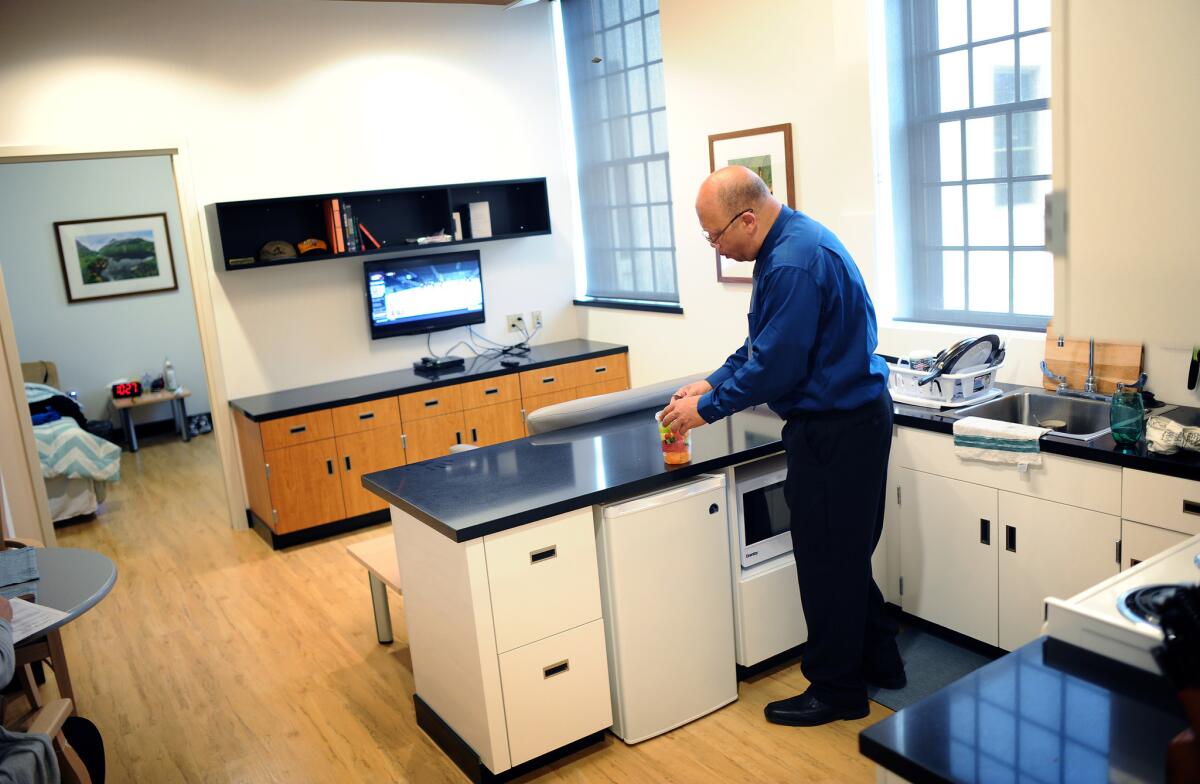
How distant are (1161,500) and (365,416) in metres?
3.90

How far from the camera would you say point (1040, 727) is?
1.38m

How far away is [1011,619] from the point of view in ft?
10.3

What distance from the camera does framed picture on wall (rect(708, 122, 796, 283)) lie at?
4.53 meters

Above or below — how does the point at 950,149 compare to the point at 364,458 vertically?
above

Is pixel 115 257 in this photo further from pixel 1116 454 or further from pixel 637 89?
pixel 1116 454

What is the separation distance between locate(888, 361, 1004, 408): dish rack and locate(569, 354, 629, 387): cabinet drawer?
2.64m

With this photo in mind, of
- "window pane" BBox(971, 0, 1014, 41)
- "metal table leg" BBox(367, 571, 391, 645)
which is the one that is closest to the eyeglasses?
"window pane" BBox(971, 0, 1014, 41)

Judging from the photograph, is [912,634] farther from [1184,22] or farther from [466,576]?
[1184,22]

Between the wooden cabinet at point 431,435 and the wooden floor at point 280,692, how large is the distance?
1.59 ft

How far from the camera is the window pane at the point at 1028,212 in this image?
144 inches

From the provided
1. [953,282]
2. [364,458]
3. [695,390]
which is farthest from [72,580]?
[953,282]

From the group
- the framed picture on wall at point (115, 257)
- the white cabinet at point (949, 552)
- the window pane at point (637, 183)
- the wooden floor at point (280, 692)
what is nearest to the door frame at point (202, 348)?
the wooden floor at point (280, 692)

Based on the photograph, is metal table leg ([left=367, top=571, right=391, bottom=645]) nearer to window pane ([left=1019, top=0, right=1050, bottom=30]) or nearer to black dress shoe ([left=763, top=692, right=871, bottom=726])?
black dress shoe ([left=763, top=692, right=871, bottom=726])

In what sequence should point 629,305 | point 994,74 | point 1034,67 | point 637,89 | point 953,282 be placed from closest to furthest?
1. point 1034,67
2. point 994,74
3. point 953,282
4. point 637,89
5. point 629,305
